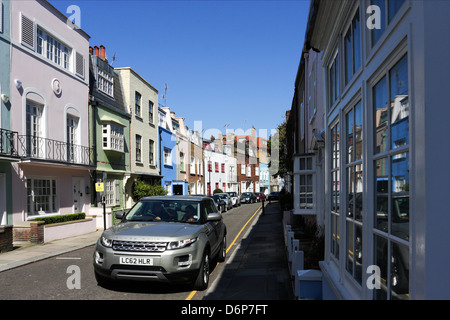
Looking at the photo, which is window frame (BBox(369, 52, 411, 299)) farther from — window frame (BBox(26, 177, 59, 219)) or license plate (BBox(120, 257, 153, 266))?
window frame (BBox(26, 177, 59, 219))

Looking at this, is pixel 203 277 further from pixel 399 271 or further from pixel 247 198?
pixel 247 198

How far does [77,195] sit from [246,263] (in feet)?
36.1

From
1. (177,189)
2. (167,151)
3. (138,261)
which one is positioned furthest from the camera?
(177,189)

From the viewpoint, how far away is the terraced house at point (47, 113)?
42.9 feet

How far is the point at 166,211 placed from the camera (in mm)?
7684

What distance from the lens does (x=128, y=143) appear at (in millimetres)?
22719

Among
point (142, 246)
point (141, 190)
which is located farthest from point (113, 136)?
point (142, 246)

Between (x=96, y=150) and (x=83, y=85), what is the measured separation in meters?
3.35

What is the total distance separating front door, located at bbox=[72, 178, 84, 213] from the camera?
16891mm

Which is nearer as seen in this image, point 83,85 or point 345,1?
point 345,1

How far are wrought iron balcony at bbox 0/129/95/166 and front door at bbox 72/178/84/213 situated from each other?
970mm
